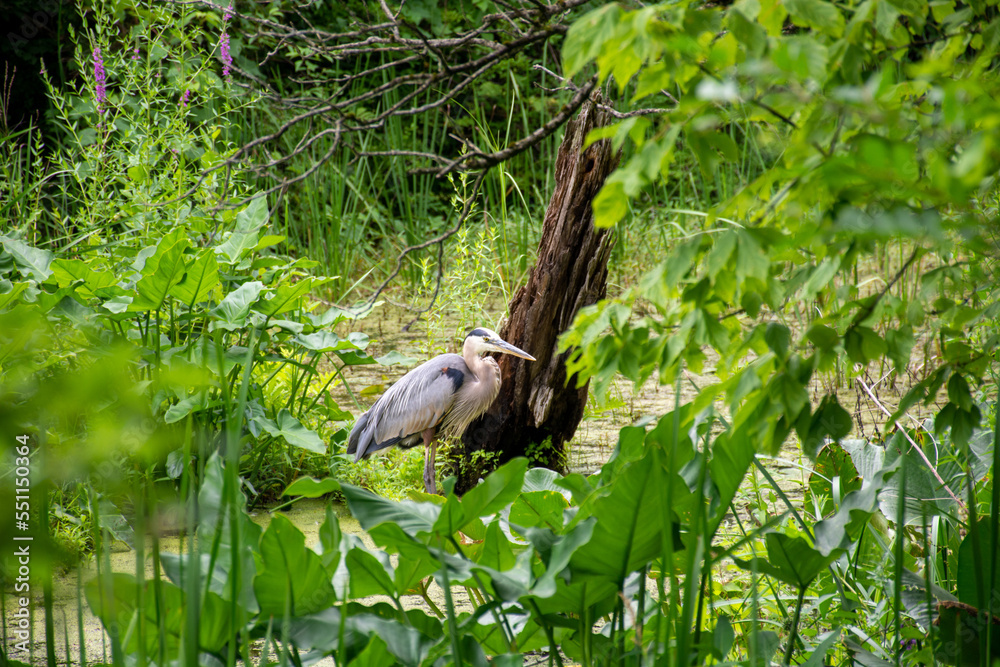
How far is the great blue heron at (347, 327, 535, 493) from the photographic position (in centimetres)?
285

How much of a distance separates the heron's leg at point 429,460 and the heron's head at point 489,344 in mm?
Answer: 366

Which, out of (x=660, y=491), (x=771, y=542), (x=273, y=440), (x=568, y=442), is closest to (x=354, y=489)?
(x=660, y=491)

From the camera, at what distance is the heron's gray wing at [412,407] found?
2.85 m

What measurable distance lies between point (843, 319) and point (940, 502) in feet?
2.59

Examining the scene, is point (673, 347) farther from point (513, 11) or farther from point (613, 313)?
point (513, 11)

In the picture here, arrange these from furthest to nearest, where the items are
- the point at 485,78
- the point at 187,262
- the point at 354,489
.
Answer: the point at 485,78 < the point at 187,262 < the point at 354,489

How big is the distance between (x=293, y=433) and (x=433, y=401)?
1.95ft

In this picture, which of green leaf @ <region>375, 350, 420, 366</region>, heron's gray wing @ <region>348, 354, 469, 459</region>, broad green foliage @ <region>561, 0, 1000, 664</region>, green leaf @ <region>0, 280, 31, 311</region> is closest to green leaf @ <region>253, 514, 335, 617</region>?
broad green foliage @ <region>561, 0, 1000, 664</region>

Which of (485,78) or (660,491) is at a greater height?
(485,78)

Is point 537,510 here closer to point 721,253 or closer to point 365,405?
point 721,253

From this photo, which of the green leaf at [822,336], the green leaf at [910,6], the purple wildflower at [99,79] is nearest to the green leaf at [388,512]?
the green leaf at [822,336]

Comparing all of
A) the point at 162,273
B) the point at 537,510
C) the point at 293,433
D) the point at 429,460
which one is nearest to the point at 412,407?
the point at 429,460

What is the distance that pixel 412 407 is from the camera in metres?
2.85

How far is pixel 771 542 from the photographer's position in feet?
3.75
